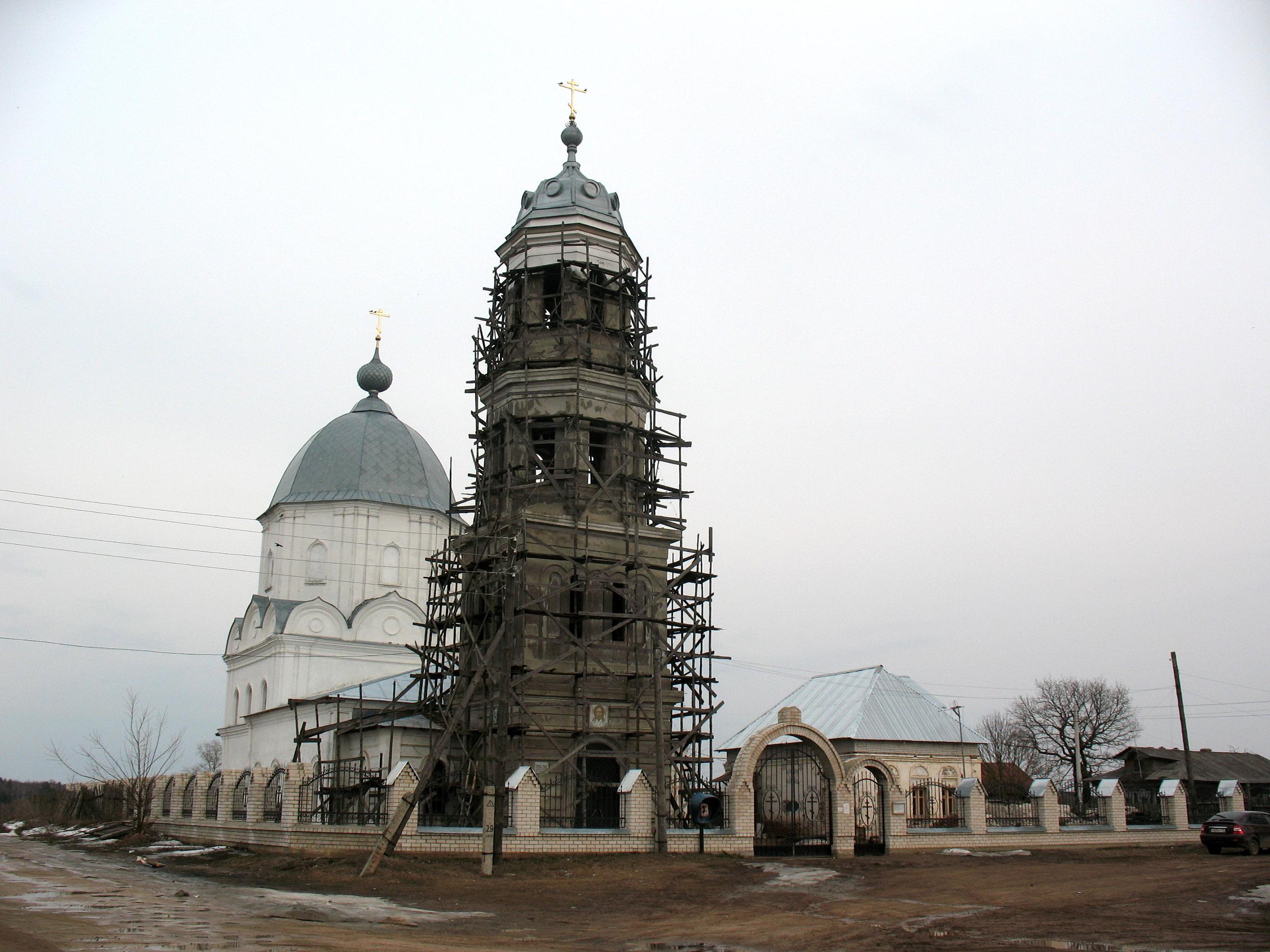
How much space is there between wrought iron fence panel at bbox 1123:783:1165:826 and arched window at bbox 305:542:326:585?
79.1 ft

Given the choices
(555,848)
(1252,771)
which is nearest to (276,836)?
(555,848)

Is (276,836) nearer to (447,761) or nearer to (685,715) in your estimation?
(447,761)

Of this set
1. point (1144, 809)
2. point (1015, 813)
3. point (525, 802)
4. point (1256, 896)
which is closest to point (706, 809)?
point (525, 802)

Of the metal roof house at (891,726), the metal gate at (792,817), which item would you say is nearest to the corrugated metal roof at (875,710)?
the metal roof house at (891,726)

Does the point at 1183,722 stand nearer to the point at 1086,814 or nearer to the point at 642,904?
the point at 1086,814

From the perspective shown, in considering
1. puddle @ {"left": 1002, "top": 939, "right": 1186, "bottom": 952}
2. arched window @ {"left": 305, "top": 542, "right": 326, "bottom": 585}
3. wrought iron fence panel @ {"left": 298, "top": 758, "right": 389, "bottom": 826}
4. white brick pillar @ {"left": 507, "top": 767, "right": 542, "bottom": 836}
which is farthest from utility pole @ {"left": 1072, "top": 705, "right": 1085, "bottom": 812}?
puddle @ {"left": 1002, "top": 939, "right": 1186, "bottom": 952}

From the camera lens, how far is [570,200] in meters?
27.7

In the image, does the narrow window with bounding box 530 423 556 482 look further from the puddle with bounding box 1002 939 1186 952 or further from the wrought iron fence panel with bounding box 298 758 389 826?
the puddle with bounding box 1002 939 1186 952

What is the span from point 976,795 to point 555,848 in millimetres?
9914

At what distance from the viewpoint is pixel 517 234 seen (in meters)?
27.3

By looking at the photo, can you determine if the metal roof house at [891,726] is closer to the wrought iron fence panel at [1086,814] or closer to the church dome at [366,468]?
the wrought iron fence panel at [1086,814]

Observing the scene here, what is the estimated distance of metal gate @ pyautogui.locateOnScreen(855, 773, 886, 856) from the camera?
75.4ft

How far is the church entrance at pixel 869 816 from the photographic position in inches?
905

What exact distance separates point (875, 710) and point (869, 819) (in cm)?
1013
